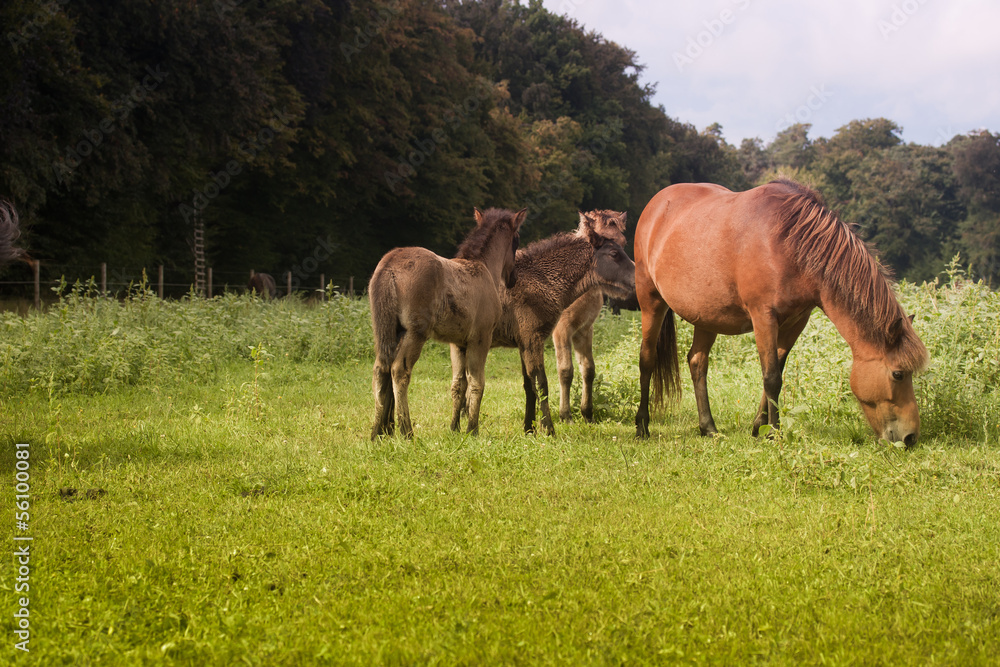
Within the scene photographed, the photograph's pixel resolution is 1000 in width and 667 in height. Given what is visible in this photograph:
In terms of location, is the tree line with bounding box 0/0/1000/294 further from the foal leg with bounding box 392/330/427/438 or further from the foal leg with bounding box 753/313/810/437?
the foal leg with bounding box 392/330/427/438

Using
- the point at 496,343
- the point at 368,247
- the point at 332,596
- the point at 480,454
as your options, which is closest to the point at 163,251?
the point at 368,247

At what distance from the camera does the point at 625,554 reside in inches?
147

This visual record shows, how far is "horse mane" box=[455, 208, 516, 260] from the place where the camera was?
23.6ft

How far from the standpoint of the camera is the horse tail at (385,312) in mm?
6035

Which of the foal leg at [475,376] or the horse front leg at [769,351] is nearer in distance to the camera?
the horse front leg at [769,351]

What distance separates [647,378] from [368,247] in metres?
24.5

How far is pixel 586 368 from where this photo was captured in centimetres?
880

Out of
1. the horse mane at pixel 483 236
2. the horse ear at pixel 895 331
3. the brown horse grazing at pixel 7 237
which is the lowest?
the horse ear at pixel 895 331

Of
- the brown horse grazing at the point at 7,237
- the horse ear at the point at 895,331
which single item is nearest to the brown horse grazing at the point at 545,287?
the horse ear at the point at 895,331

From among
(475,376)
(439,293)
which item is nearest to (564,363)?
(475,376)

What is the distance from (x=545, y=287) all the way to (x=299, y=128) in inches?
709

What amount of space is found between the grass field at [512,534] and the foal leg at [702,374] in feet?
0.92

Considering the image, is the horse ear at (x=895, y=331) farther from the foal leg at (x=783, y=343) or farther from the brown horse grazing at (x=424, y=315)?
the brown horse grazing at (x=424, y=315)

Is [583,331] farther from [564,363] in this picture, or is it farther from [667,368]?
[667,368]
